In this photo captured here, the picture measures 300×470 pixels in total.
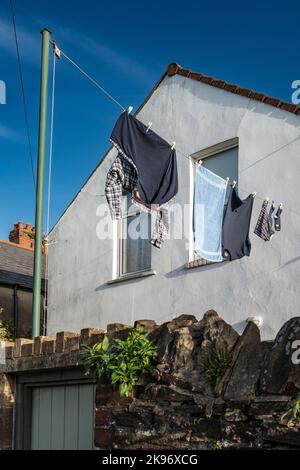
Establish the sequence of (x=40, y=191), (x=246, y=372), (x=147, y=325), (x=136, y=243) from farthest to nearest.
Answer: (x=136, y=243), (x=40, y=191), (x=147, y=325), (x=246, y=372)

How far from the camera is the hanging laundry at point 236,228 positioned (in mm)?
8953

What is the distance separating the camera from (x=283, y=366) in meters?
5.00

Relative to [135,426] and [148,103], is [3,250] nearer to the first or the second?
[148,103]

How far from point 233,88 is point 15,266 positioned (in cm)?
957

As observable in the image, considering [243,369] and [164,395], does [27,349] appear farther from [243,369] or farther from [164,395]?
[243,369]

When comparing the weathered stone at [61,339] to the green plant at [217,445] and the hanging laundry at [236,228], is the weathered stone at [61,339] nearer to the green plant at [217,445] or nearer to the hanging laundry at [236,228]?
the green plant at [217,445]

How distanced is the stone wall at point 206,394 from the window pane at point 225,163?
4.42m

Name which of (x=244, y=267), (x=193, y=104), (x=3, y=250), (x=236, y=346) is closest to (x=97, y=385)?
(x=236, y=346)

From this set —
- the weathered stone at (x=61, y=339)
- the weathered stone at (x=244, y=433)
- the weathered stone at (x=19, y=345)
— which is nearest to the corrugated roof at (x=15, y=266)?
the weathered stone at (x=19, y=345)

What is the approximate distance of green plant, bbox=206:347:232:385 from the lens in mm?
5453

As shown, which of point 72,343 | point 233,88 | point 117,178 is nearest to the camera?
point 72,343

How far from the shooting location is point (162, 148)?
8766 millimetres

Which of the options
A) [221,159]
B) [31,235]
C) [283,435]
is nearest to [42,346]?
[283,435]

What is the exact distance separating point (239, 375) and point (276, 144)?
4.96 m
